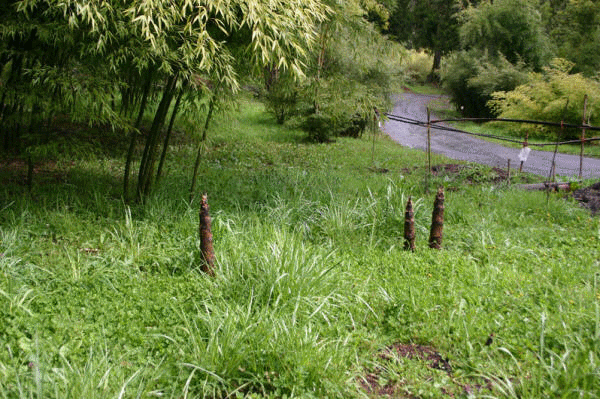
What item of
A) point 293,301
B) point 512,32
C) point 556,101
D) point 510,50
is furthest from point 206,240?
point 512,32

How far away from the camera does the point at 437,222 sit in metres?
3.89

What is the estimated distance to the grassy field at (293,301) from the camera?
2186 millimetres

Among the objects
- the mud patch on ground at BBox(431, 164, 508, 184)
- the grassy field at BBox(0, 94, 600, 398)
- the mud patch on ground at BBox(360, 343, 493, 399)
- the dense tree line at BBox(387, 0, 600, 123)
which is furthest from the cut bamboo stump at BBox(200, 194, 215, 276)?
the dense tree line at BBox(387, 0, 600, 123)

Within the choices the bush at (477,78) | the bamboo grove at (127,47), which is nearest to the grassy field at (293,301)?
the bamboo grove at (127,47)

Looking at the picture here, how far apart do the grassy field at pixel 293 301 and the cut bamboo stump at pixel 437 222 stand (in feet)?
0.44

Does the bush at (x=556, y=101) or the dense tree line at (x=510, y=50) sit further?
the dense tree line at (x=510, y=50)

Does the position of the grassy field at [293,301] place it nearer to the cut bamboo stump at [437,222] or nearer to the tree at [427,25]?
the cut bamboo stump at [437,222]

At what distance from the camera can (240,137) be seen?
11477 millimetres

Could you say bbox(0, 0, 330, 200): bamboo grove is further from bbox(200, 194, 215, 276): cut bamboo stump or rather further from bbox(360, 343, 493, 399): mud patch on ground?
bbox(360, 343, 493, 399): mud patch on ground

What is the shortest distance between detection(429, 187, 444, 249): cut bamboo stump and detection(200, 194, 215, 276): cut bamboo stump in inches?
72.9

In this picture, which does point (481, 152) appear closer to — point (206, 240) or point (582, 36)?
point (206, 240)

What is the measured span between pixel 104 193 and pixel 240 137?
6.40 metres

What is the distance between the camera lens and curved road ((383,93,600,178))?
10.2 m

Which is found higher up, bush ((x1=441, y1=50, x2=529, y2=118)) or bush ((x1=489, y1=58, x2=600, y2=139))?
bush ((x1=441, y1=50, x2=529, y2=118))
